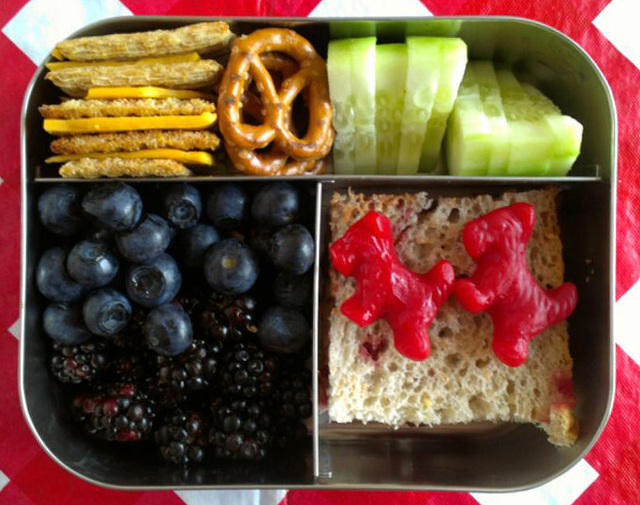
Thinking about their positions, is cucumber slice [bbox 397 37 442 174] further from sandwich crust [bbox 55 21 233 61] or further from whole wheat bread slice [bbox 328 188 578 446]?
sandwich crust [bbox 55 21 233 61]

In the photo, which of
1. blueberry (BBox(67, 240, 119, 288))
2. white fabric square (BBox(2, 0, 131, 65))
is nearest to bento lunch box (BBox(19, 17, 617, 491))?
blueberry (BBox(67, 240, 119, 288))

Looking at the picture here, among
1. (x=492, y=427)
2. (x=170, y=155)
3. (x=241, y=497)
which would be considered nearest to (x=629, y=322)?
(x=492, y=427)

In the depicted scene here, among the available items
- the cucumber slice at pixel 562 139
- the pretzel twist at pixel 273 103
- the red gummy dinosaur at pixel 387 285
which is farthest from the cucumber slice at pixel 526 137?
the pretzel twist at pixel 273 103

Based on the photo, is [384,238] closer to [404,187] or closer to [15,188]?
[404,187]

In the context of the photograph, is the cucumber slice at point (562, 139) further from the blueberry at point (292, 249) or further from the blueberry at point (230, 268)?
the blueberry at point (230, 268)

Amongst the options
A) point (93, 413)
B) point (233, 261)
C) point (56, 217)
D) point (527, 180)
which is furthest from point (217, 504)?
point (527, 180)

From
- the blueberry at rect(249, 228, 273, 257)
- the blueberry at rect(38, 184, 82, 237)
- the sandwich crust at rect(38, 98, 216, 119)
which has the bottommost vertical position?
the blueberry at rect(249, 228, 273, 257)
